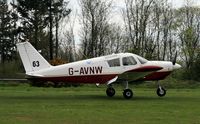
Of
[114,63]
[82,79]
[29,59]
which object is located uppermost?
[29,59]

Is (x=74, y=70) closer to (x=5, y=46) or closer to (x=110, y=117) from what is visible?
(x=110, y=117)

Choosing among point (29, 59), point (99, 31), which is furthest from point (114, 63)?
point (99, 31)

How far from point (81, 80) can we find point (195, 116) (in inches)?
427

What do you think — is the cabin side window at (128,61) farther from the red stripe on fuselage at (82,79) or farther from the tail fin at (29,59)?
the tail fin at (29,59)

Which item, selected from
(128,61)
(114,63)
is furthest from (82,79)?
(128,61)

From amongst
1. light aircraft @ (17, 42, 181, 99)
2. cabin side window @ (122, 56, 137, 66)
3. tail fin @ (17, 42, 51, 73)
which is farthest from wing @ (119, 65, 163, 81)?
tail fin @ (17, 42, 51, 73)

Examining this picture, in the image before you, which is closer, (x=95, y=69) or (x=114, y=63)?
(x=95, y=69)

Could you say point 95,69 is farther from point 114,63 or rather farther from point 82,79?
point 114,63

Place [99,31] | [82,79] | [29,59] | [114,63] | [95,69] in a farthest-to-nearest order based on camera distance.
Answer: [99,31]
[114,63]
[95,69]
[82,79]
[29,59]

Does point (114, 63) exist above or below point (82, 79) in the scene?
above

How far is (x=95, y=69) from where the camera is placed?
25.8 metres

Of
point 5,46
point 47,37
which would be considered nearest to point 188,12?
point 47,37

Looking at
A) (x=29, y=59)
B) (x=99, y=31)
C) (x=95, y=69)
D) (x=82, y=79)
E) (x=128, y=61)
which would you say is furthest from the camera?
(x=99, y=31)

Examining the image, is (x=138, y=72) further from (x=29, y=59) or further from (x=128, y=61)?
(x=29, y=59)
